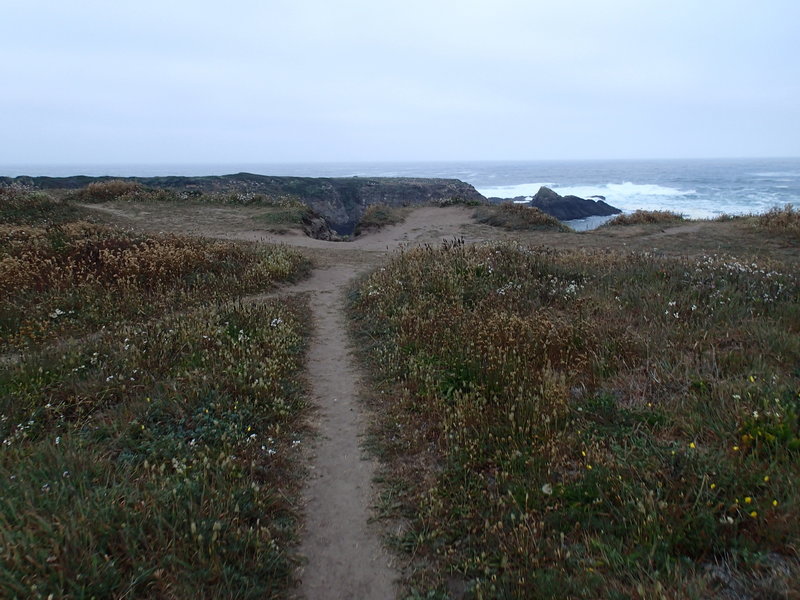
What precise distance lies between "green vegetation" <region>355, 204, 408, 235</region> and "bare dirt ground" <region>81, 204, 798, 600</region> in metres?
0.60

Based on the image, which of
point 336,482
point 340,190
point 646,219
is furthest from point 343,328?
point 340,190

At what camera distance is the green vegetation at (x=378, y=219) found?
2303 cm

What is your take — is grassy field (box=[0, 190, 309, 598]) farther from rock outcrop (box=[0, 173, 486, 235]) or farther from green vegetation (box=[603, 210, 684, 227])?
rock outcrop (box=[0, 173, 486, 235])

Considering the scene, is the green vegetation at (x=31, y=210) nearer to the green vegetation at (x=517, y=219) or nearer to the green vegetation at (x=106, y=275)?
the green vegetation at (x=106, y=275)

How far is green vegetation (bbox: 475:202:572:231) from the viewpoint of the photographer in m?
21.4

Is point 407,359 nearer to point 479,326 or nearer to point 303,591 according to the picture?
point 479,326

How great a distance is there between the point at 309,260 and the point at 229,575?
11.1m

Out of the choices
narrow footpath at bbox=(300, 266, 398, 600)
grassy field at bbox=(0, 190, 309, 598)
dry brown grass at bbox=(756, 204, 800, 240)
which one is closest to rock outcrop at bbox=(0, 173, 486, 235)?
dry brown grass at bbox=(756, 204, 800, 240)

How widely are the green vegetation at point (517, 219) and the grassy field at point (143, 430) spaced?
575 inches

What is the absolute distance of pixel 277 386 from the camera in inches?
220

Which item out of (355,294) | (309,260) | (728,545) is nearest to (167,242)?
(309,260)

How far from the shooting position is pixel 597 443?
13.2 ft

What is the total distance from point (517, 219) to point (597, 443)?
1918 cm

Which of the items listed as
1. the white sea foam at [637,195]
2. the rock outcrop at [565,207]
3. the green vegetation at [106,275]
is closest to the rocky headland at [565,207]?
the rock outcrop at [565,207]
